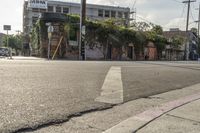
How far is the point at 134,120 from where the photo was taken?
21.6ft

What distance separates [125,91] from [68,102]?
3101mm

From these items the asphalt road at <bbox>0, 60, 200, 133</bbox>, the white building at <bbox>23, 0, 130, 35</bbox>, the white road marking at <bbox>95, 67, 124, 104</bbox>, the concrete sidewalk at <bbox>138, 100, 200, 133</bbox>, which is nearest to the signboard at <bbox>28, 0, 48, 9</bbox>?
the white building at <bbox>23, 0, 130, 35</bbox>

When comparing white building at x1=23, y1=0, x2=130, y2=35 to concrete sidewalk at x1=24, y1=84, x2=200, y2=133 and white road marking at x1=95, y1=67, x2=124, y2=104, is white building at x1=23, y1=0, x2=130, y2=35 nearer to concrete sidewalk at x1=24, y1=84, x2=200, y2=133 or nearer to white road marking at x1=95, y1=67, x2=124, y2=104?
white road marking at x1=95, y1=67, x2=124, y2=104

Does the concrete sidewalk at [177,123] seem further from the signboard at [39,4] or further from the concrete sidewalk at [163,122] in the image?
the signboard at [39,4]

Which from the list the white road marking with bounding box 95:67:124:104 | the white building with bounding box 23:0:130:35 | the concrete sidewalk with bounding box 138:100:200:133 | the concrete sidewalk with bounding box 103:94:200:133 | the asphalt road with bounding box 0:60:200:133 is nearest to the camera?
the asphalt road with bounding box 0:60:200:133

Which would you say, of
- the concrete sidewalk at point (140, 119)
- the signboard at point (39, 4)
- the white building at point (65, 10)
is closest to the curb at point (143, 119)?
the concrete sidewalk at point (140, 119)

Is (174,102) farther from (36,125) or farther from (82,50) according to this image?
(82,50)

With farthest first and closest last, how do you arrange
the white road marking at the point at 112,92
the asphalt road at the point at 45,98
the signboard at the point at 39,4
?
the signboard at the point at 39,4 → the white road marking at the point at 112,92 → the asphalt road at the point at 45,98

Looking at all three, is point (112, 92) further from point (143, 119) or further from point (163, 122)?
point (163, 122)

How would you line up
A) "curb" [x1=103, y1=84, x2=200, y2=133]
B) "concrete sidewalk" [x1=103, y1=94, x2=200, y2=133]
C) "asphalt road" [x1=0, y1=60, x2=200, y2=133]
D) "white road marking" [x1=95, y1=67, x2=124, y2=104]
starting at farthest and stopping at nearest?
"white road marking" [x1=95, y1=67, x2=124, y2=104]
"concrete sidewalk" [x1=103, y1=94, x2=200, y2=133]
"curb" [x1=103, y1=84, x2=200, y2=133]
"asphalt road" [x1=0, y1=60, x2=200, y2=133]

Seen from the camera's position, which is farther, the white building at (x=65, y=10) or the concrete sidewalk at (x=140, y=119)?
the white building at (x=65, y=10)

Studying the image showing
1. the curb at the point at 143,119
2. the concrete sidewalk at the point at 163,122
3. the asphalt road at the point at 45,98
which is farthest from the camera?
the concrete sidewalk at the point at 163,122

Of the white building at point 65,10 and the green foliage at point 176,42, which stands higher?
the white building at point 65,10

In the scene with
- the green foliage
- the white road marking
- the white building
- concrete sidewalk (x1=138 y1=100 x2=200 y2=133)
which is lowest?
concrete sidewalk (x1=138 y1=100 x2=200 y2=133)
